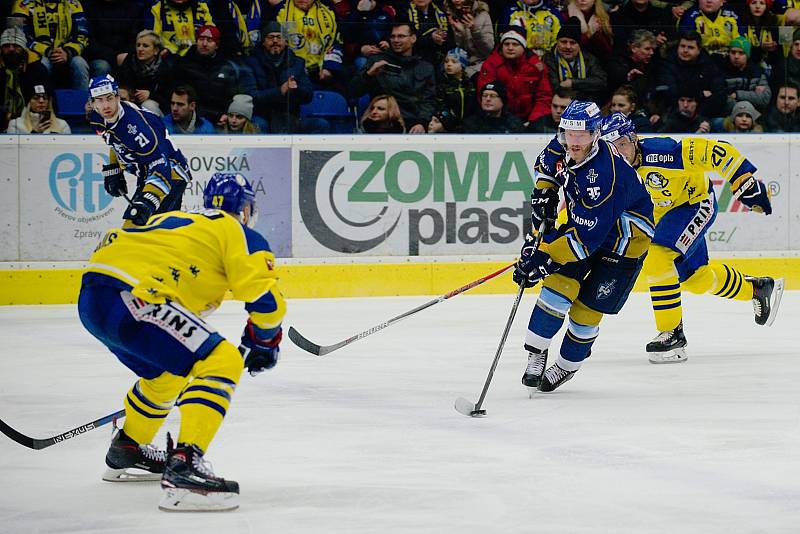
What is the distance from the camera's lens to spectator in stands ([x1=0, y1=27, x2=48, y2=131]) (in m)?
7.57

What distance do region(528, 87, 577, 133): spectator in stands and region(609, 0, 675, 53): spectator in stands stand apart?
532 mm

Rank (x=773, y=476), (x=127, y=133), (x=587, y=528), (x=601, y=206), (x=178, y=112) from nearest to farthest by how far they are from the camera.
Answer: (x=587, y=528), (x=773, y=476), (x=601, y=206), (x=127, y=133), (x=178, y=112)

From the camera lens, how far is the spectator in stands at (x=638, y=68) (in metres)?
8.55

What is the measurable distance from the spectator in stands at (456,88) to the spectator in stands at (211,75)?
125 cm

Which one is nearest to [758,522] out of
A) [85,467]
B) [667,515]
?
[667,515]

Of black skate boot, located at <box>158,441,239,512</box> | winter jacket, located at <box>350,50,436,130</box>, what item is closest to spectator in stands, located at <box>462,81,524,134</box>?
winter jacket, located at <box>350,50,436,130</box>

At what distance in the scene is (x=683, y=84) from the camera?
862cm

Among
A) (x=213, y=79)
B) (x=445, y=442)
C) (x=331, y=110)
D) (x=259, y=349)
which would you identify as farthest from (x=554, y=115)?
(x=259, y=349)

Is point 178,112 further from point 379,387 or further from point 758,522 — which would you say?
point 758,522

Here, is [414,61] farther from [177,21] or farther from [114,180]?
[114,180]

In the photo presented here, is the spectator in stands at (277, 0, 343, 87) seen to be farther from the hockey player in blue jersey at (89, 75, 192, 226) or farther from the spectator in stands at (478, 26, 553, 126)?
the hockey player in blue jersey at (89, 75, 192, 226)

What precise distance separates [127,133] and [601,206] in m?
2.71

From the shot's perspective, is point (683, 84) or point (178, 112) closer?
point (178, 112)

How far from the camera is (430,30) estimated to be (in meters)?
8.26
